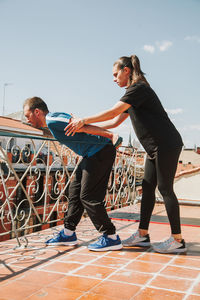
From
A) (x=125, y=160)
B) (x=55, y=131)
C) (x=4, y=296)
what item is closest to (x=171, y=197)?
(x=55, y=131)

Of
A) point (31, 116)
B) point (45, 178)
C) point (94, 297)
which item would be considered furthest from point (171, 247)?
point (45, 178)

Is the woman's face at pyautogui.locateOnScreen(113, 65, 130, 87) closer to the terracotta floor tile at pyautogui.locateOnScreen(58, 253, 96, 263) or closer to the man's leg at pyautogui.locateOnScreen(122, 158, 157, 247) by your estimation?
the man's leg at pyautogui.locateOnScreen(122, 158, 157, 247)

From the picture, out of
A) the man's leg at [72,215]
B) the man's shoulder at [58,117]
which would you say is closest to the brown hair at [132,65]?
the man's shoulder at [58,117]

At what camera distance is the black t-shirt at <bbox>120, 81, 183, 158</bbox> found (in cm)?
245

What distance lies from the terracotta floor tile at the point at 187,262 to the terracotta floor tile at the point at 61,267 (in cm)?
72

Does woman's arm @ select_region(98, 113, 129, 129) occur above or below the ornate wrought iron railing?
above

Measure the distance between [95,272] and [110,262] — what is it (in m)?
0.26

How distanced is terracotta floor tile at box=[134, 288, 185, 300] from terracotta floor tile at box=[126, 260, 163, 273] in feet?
1.12

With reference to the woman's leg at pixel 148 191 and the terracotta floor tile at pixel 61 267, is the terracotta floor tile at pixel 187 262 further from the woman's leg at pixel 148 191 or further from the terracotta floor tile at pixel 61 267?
the terracotta floor tile at pixel 61 267

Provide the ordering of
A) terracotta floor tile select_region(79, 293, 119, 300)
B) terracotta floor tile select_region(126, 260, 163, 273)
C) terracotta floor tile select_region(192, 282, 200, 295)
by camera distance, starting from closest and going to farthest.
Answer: terracotta floor tile select_region(79, 293, 119, 300)
terracotta floor tile select_region(192, 282, 200, 295)
terracotta floor tile select_region(126, 260, 163, 273)

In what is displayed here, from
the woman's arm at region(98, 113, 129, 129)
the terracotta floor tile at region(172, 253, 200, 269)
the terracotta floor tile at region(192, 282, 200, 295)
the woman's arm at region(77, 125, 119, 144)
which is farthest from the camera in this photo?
the woman's arm at region(98, 113, 129, 129)

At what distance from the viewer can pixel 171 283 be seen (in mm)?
1837

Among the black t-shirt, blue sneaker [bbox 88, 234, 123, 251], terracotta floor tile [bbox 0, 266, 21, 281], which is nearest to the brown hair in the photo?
the black t-shirt

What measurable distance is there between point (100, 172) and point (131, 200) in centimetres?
299
